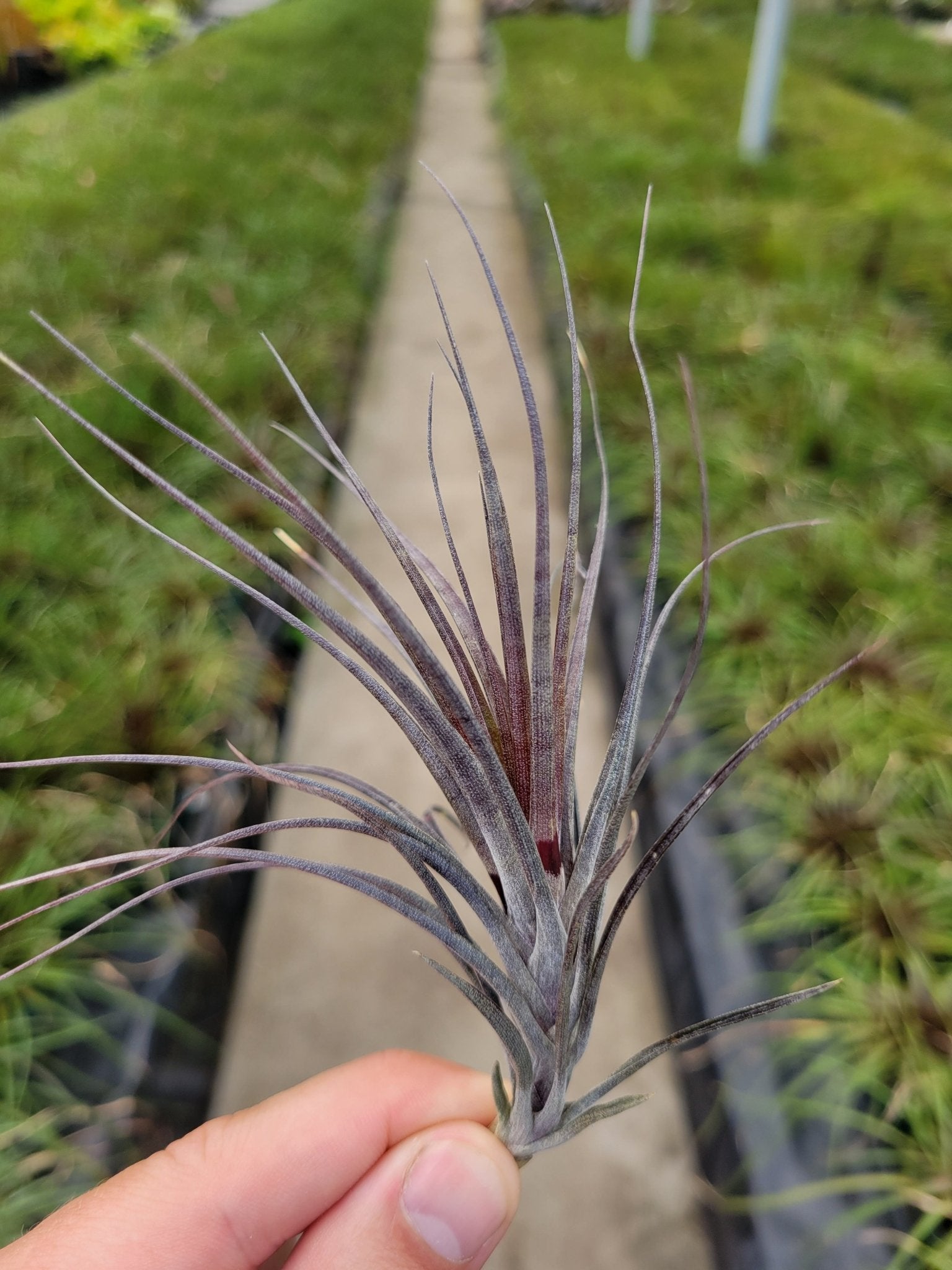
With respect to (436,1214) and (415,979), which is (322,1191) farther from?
(415,979)

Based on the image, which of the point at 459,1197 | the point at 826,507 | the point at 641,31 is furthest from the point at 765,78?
the point at 459,1197

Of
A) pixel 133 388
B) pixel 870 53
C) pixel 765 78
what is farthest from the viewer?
pixel 870 53

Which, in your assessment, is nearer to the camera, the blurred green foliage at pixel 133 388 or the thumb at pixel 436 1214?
the thumb at pixel 436 1214

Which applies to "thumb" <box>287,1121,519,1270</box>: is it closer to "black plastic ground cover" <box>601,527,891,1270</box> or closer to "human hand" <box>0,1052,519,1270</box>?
"human hand" <box>0,1052,519,1270</box>

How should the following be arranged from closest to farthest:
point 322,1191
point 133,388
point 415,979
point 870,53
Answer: point 322,1191 → point 415,979 → point 133,388 → point 870,53

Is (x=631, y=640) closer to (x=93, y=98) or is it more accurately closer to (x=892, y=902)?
(x=892, y=902)

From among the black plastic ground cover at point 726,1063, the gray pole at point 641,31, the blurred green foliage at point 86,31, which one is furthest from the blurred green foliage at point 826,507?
the blurred green foliage at point 86,31

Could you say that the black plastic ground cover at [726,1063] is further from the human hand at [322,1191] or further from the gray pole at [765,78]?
the gray pole at [765,78]
